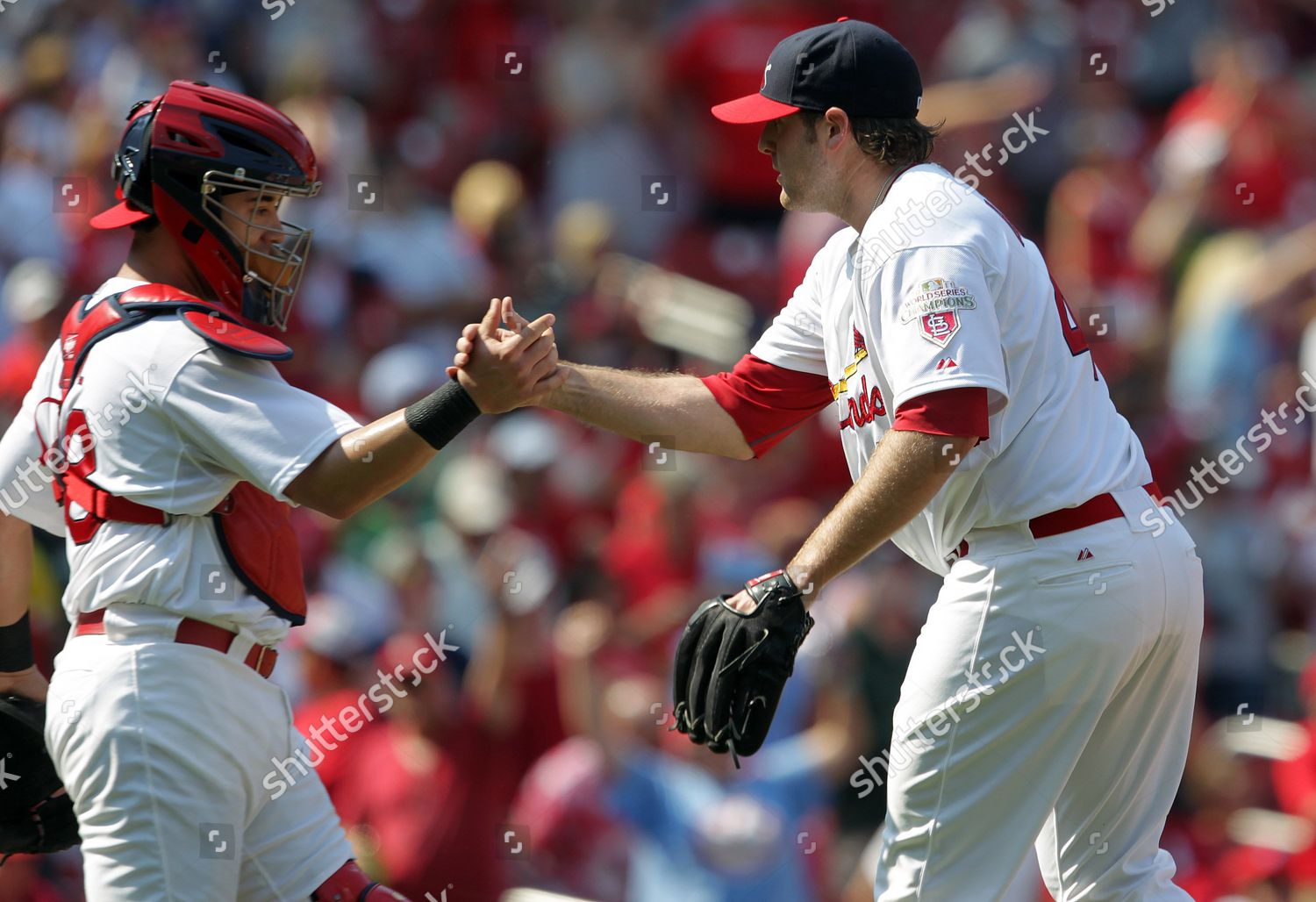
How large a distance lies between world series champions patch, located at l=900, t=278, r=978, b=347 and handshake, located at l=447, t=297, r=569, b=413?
3.19ft

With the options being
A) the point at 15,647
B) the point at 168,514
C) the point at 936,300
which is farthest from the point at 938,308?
the point at 15,647

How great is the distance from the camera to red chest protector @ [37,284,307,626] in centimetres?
364

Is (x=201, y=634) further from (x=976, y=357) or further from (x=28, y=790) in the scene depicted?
(x=976, y=357)

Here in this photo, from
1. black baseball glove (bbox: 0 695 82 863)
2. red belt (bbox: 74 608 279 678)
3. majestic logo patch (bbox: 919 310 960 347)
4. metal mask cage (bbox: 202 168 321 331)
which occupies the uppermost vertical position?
metal mask cage (bbox: 202 168 321 331)

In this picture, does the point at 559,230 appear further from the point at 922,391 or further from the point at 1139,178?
the point at 922,391

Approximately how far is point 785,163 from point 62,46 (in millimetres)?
7334

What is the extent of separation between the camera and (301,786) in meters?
3.93

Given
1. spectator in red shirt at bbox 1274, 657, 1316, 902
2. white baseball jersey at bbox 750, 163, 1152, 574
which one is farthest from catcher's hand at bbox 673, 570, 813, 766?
spectator in red shirt at bbox 1274, 657, 1316, 902

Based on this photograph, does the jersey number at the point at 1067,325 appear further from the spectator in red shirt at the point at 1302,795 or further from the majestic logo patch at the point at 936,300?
the spectator in red shirt at the point at 1302,795

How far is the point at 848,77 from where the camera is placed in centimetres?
Result: 375

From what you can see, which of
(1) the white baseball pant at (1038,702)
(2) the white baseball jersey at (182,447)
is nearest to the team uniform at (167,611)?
(2) the white baseball jersey at (182,447)

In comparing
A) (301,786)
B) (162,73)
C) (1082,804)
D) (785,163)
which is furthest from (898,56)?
(162,73)

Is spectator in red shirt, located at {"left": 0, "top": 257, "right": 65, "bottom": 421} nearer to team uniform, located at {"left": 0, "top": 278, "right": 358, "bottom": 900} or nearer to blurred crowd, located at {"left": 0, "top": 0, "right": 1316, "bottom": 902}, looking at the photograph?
blurred crowd, located at {"left": 0, "top": 0, "right": 1316, "bottom": 902}

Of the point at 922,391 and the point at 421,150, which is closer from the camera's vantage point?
the point at 922,391
